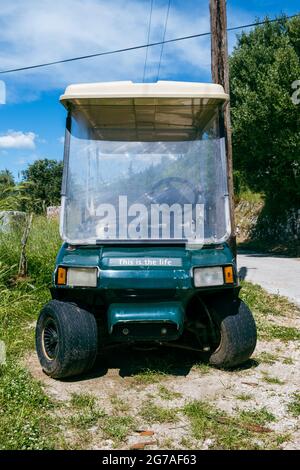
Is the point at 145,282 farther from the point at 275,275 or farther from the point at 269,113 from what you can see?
the point at 269,113

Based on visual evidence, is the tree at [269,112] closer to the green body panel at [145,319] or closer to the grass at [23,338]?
the grass at [23,338]

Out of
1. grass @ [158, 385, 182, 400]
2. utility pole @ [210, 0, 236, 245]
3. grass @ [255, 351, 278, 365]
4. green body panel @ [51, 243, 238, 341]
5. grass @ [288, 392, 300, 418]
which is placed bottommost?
grass @ [288, 392, 300, 418]

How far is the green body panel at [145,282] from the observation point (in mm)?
4164

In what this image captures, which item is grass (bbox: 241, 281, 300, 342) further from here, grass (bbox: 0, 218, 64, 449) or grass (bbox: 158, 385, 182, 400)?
grass (bbox: 0, 218, 64, 449)

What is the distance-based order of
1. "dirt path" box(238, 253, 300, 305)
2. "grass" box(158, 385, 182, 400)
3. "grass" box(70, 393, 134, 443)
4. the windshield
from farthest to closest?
1. "dirt path" box(238, 253, 300, 305)
2. the windshield
3. "grass" box(158, 385, 182, 400)
4. "grass" box(70, 393, 134, 443)

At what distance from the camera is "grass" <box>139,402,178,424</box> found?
363 cm

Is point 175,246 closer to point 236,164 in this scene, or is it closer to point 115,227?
point 115,227

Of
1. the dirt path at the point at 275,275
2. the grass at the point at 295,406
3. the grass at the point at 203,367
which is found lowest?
the grass at the point at 295,406

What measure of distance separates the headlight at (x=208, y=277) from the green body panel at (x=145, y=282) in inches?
1.6

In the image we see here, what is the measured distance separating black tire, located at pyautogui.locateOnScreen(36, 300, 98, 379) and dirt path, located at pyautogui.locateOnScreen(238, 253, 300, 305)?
466 cm

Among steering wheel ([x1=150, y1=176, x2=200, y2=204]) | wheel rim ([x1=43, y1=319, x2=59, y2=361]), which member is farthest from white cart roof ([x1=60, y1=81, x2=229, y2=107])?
wheel rim ([x1=43, y1=319, x2=59, y2=361])

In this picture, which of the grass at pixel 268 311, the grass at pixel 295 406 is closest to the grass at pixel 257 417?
the grass at pixel 295 406

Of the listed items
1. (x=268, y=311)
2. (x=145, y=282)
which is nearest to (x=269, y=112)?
(x=268, y=311)
